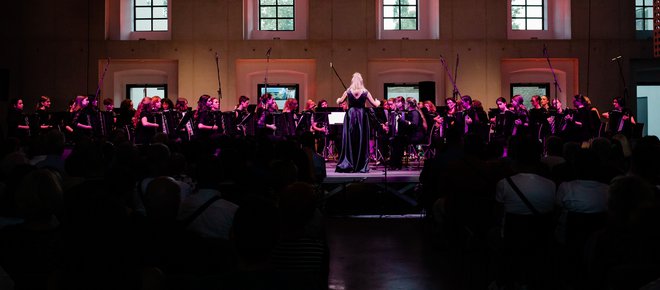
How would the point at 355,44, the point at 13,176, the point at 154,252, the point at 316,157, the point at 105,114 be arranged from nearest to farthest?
the point at 154,252 → the point at 13,176 → the point at 316,157 → the point at 105,114 → the point at 355,44

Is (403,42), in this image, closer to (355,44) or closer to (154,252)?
(355,44)

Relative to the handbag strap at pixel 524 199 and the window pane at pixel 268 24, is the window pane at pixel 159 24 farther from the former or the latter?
the handbag strap at pixel 524 199

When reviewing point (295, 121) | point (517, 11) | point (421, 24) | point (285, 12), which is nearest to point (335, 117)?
point (295, 121)

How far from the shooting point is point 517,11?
23.8 meters

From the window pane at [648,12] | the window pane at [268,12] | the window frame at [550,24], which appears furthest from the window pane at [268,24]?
the window pane at [648,12]

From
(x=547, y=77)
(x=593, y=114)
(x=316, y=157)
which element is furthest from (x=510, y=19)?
(x=316, y=157)

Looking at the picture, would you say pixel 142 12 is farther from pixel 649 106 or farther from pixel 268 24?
pixel 649 106

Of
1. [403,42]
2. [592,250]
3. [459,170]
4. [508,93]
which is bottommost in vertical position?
[592,250]

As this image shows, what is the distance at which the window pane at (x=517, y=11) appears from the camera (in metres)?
23.8

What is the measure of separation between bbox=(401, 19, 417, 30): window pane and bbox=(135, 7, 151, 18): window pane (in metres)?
7.80

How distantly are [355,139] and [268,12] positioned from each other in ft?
32.2

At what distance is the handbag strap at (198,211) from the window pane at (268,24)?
19158mm

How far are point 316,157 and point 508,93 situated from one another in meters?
13.2

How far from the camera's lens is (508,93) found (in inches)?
924
